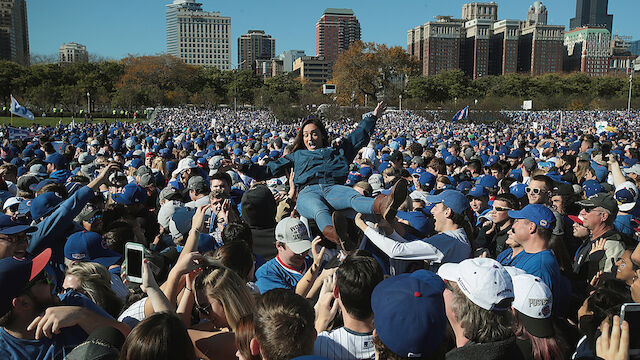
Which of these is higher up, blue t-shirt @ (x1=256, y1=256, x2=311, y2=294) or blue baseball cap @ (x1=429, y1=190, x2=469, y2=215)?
blue baseball cap @ (x1=429, y1=190, x2=469, y2=215)

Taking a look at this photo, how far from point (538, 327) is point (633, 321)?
52cm

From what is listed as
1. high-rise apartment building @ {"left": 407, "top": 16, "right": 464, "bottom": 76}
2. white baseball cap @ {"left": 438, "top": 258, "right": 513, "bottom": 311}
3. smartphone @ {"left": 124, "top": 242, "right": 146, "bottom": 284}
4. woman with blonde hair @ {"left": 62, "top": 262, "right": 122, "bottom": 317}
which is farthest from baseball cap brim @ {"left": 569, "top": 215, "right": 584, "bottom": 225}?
high-rise apartment building @ {"left": 407, "top": 16, "right": 464, "bottom": 76}

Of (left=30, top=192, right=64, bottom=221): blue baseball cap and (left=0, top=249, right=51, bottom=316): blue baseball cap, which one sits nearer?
(left=0, top=249, right=51, bottom=316): blue baseball cap

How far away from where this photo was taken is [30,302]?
2.61 m

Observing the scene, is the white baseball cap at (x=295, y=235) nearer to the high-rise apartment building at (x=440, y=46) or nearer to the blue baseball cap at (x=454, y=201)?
the blue baseball cap at (x=454, y=201)

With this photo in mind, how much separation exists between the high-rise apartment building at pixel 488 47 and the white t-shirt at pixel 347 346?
183692 mm

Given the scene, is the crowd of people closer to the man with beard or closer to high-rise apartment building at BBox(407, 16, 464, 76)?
the man with beard

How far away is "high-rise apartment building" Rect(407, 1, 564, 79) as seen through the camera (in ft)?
592

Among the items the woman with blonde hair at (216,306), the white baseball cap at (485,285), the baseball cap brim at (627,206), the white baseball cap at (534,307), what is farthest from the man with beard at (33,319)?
the baseball cap brim at (627,206)

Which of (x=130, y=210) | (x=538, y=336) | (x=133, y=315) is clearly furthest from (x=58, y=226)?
(x=538, y=336)

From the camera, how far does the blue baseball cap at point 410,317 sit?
89.1 inches

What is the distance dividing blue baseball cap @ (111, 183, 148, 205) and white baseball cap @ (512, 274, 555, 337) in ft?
17.4

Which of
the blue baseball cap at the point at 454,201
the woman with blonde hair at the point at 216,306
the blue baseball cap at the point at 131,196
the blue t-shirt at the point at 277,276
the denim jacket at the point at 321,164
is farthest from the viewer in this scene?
the blue baseball cap at the point at 131,196

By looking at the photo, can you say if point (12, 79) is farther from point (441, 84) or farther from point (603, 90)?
point (603, 90)
